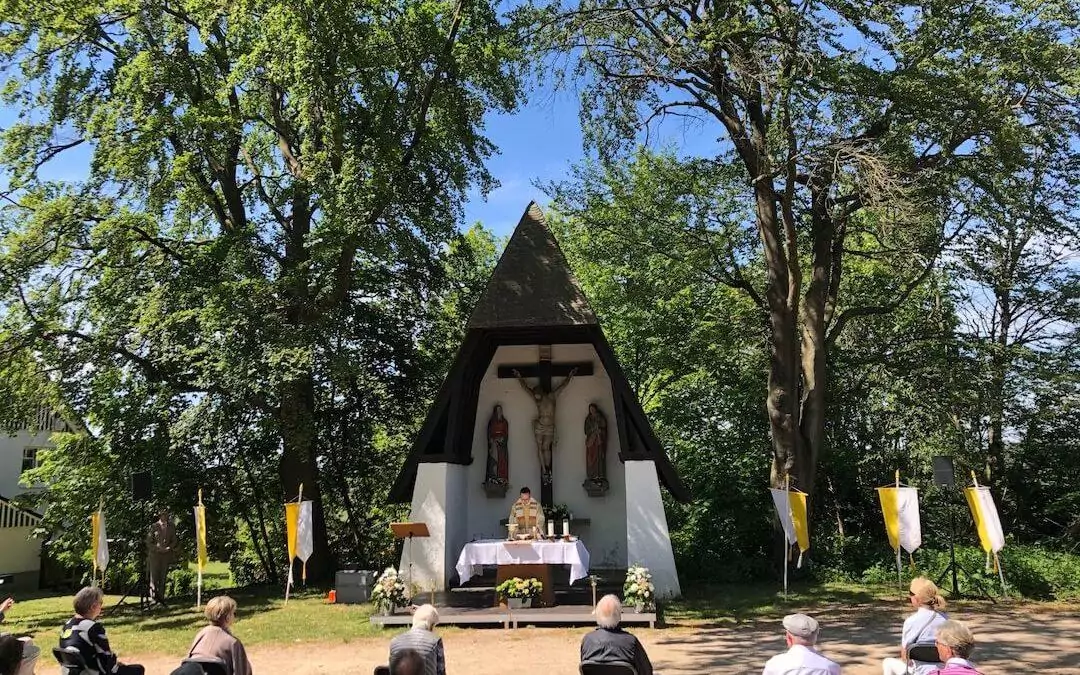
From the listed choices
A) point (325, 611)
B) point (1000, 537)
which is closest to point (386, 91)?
point (325, 611)

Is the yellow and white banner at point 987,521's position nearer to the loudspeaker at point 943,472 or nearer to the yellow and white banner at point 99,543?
the loudspeaker at point 943,472

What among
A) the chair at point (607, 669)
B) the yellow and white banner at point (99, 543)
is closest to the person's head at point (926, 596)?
the chair at point (607, 669)

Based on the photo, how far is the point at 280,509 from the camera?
752 inches

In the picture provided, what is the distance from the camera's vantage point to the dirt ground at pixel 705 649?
25.0ft

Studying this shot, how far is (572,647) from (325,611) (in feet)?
16.0

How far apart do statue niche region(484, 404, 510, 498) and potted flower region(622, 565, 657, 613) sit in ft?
13.8

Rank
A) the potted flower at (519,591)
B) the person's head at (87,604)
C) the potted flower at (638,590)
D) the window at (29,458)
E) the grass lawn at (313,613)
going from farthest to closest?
the window at (29,458) → the potted flower at (519,591) → the potted flower at (638,590) → the grass lawn at (313,613) → the person's head at (87,604)

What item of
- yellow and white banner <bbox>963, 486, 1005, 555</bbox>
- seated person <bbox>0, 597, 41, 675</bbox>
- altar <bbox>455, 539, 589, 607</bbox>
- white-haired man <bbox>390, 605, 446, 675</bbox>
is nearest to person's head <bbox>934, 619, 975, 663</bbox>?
white-haired man <bbox>390, 605, 446, 675</bbox>

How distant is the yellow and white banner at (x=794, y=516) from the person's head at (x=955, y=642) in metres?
8.46

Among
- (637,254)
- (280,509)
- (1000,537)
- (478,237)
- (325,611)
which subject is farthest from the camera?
(478,237)

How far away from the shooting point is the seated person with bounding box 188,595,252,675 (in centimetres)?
439

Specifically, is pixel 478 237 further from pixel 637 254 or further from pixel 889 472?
pixel 889 472

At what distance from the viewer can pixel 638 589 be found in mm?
10195

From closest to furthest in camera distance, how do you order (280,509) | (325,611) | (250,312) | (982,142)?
(325,611) → (982,142) → (250,312) → (280,509)
